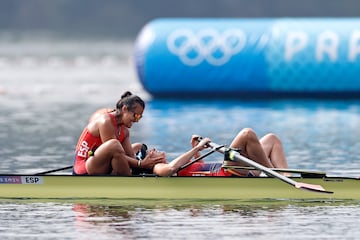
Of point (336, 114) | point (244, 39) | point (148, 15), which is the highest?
point (148, 15)

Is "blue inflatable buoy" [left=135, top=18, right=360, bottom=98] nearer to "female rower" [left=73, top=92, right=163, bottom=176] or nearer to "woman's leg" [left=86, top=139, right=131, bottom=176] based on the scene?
"female rower" [left=73, top=92, right=163, bottom=176]

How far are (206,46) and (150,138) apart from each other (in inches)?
310

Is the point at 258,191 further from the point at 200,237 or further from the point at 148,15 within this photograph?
the point at 148,15

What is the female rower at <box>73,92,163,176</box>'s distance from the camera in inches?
578

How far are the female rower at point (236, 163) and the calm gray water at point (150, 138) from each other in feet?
2.16

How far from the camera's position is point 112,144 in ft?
48.2

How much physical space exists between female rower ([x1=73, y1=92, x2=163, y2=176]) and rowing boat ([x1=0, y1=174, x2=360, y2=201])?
202mm

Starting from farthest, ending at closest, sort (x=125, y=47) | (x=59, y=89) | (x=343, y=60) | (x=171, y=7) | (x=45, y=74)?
(x=171, y=7) → (x=125, y=47) → (x=45, y=74) → (x=59, y=89) → (x=343, y=60)

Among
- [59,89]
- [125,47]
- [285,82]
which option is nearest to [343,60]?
[285,82]

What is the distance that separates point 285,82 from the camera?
97.1ft

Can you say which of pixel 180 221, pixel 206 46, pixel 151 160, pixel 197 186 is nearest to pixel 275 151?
pixel 197 186

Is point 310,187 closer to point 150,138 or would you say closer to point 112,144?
point 112,144

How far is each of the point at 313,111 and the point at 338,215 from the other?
1350cm

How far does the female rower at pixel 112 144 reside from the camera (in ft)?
48.2
